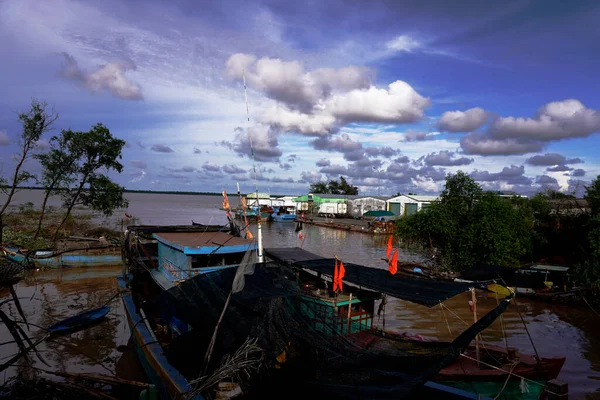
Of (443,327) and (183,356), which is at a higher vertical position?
(183,356)

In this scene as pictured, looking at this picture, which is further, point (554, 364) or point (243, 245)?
point (243, 245)

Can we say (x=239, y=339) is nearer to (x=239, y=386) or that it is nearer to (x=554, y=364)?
(x=239, y=386)

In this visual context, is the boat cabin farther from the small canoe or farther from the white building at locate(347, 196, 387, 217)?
the white building at locate(347, 196, 387, 217)

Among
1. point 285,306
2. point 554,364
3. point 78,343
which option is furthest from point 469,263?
point 78,343

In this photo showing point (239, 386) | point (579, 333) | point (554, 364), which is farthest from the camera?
point (579, 333)

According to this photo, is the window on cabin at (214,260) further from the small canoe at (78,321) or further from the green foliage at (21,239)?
the green foliage at (21,239)

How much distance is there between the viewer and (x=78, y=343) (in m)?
11.9

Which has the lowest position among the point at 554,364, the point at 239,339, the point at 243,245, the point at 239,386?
the point at 554,364

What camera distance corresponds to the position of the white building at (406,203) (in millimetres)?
55281

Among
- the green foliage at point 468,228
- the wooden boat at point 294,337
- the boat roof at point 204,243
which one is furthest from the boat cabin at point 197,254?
the green foliage at point 468,228

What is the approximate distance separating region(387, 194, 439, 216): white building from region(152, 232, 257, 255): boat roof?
150 ft

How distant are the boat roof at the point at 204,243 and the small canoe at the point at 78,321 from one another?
3.19 meters

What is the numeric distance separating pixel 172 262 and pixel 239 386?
7343mm

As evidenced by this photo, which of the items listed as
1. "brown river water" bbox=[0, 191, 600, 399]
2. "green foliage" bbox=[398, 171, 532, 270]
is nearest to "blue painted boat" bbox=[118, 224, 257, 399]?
"brown river water" bbox=[0, 191, 600, 399]
